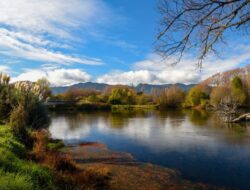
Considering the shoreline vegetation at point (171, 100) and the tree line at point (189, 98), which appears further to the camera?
the tree line at point (189, 98)

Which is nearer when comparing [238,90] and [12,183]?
[12,183]

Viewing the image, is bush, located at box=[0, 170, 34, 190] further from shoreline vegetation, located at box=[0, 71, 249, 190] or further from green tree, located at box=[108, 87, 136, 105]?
green tree, located at box=[108, 87, 136, 105]

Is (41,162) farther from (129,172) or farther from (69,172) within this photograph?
(129,172)

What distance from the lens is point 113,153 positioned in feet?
53.5

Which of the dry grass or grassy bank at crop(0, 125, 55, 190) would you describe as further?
the dry grass

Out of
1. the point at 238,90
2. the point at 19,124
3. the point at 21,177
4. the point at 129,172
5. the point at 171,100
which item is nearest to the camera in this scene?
the point at 21,177

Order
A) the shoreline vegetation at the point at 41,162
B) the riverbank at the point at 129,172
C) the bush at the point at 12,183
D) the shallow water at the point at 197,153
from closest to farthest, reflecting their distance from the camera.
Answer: the bush at the point at 12,183
the shoreline vegetation at the point at 41,162
the riverbank at the point at 129,172
the shallow water at the point at 197,153

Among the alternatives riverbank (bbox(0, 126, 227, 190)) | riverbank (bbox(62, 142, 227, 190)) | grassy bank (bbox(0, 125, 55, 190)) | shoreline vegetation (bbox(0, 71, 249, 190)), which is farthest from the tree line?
grassy bank (bbox(0, 125, 55, 190))

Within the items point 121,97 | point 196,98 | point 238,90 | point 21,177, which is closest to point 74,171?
point 21,177

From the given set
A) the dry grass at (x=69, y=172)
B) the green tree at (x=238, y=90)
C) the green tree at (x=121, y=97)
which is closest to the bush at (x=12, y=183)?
the dry grass at (x=69, y=172)

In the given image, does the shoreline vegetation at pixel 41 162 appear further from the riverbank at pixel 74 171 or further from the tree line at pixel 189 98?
the tree line at pixel 189 98

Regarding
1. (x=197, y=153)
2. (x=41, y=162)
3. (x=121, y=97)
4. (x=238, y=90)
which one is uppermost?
(x=238, y=90)

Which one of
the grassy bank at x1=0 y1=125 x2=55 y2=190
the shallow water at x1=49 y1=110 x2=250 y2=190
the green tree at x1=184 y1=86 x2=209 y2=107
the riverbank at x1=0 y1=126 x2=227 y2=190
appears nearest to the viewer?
the grassy bank at x1=0 y1=125 x2=55 y2=190

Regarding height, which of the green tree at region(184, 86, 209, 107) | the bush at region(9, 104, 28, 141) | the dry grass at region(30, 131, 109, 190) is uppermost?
the green tree at region(184, 86, 209, 107)
